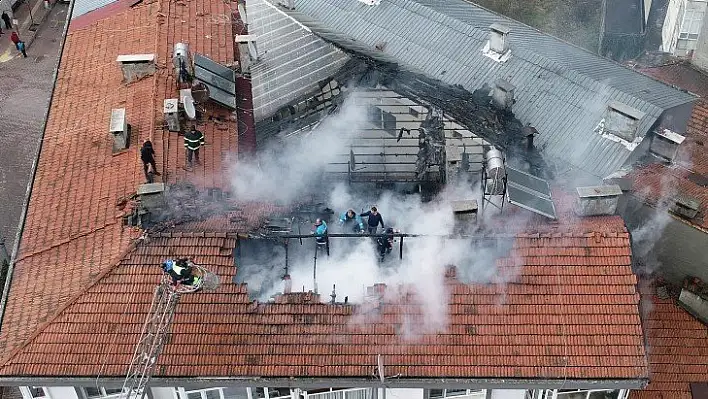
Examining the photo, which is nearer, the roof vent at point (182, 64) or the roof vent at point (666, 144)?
the roof vent at point (666, 144)

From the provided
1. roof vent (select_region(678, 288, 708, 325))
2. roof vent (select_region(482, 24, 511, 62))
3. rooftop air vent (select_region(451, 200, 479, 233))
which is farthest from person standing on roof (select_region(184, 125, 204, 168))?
roof vent (select_region(678, 288, 708, 325))

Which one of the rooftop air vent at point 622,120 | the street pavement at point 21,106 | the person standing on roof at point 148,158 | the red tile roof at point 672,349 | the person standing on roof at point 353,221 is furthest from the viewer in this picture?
the street pavement at point 21,106

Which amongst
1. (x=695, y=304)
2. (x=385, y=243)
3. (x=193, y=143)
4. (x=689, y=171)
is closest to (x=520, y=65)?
(x=689, y=171)

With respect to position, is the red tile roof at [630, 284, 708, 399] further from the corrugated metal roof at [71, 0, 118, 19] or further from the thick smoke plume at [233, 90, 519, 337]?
the corrugated metal roof at [71, 0, 118, 19]

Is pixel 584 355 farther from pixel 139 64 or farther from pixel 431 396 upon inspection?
pixel 139 64

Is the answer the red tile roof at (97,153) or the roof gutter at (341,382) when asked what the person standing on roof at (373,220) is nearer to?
the roof gutter at (341,382)

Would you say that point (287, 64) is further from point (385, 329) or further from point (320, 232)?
point (385, 329)

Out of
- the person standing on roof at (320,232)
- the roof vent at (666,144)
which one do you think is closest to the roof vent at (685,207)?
the roof vent at (666,144)
